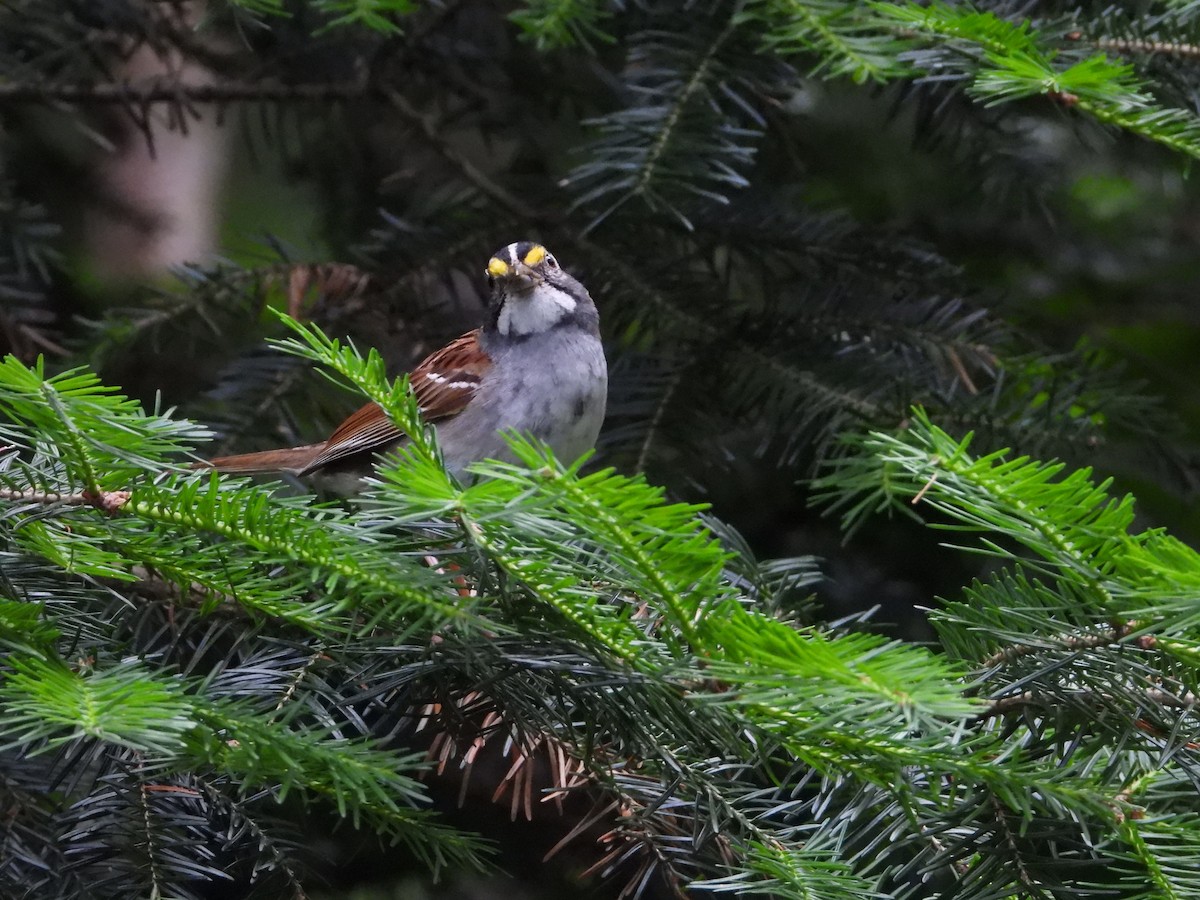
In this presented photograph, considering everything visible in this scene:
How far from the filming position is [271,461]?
2479 mm

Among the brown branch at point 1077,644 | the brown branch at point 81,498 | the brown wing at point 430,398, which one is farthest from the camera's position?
the brown wing at point 430,398

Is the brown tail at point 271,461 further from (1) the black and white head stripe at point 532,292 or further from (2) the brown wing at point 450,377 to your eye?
(1) the black and white head stripe at point 532,292

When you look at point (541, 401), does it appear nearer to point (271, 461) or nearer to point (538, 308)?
point (538, 308)

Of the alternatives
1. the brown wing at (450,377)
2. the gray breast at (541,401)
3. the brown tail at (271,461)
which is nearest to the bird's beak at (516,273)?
the gray breast at (541,401)

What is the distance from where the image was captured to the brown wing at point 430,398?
8.21ft

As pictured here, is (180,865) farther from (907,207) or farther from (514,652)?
(907,207)

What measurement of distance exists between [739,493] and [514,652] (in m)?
1.46

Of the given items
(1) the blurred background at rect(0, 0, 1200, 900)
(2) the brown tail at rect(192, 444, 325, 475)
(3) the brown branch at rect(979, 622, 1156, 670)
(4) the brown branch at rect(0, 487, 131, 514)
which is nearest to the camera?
(3) the brown branch at rect(979, 622, 1156, 670)

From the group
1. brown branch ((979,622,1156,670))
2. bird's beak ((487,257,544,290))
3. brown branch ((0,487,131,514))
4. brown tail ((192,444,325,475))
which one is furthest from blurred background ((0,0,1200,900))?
brown branch ((0,487,131,514))

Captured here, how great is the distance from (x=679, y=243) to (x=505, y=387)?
0.52 meters

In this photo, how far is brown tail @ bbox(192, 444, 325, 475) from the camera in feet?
7.82

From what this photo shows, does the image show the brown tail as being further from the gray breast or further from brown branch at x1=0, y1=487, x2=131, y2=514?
brown branch at x1=0, y1=487, x2=131, y2=514

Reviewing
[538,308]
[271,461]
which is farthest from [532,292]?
[271,461]

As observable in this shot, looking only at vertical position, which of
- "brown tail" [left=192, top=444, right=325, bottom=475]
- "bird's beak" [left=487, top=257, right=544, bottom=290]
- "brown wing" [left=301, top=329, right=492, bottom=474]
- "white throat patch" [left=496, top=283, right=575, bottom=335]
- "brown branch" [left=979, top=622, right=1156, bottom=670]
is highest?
"brown branch" [left=979, top=622, right=1156, bottom=670]
